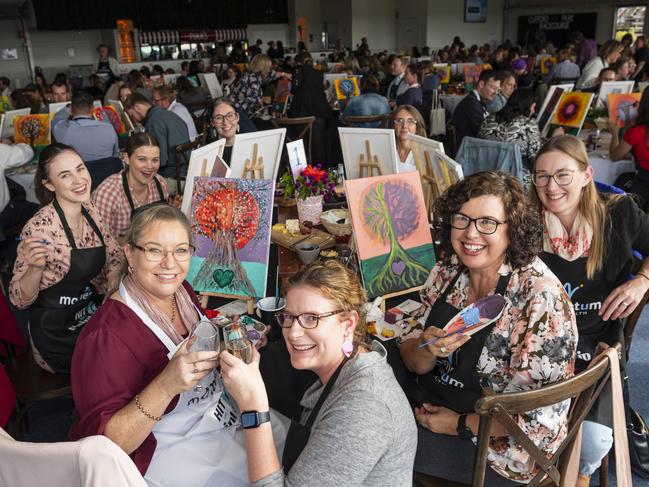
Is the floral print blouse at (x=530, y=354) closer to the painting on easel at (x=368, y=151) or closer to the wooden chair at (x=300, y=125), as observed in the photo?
the painting on easel at (x=368, y=151)

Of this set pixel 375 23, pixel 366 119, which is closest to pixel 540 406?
pixel 366 119

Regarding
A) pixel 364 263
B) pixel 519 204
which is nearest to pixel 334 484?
pixel 519 204

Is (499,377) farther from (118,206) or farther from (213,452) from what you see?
(118,206)

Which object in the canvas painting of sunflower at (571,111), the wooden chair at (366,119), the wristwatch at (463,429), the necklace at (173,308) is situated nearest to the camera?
the wristwatch at (463,429)

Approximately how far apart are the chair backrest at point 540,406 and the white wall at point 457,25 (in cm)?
1743

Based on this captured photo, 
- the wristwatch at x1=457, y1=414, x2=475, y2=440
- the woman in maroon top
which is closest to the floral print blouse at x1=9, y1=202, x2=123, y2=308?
the wristwatch at x1=457, y1=414, x2=475, y2=440

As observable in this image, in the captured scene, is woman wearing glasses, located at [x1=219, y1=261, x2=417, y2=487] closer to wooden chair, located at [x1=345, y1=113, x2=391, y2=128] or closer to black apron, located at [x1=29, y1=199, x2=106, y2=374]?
black apron, located at [x1=29, y1=199, x2=106, y2=374]

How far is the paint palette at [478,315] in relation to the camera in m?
1.59

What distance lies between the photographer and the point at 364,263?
7.91 feet

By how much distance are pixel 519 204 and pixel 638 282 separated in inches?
27.6

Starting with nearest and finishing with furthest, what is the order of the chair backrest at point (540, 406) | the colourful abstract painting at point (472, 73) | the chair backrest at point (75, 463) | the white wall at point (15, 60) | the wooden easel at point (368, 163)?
1. the chair backrest at point (75, 463)
2. the chair backrest at point (540, 406)
3. the wooden easel at point (368, 163)
4. the colourful abstract painting at point (472, 73)
5. the white wall at point (15, 60)

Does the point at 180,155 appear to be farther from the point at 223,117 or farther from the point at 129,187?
the point at 129,187

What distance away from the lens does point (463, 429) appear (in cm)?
171

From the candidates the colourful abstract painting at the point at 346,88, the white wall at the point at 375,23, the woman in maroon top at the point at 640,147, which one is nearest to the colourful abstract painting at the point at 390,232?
the woman in maroon top at the point at 640,147
